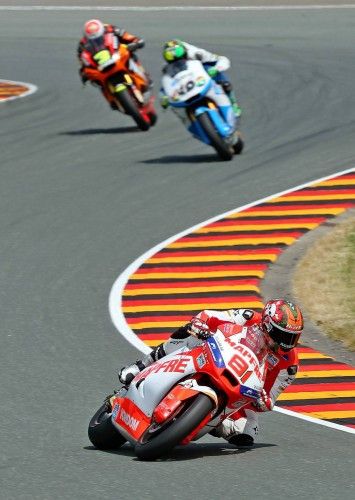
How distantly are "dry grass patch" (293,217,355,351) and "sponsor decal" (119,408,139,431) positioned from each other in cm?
418

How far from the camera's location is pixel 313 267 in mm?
16281

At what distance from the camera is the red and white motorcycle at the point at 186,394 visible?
9.48m

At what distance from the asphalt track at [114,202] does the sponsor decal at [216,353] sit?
691 millimetres

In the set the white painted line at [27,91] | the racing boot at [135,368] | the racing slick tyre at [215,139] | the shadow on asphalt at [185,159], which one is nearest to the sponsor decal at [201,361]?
the racing boot at [135,368]

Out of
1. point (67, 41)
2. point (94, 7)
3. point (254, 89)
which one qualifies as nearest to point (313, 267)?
point (254, 89)

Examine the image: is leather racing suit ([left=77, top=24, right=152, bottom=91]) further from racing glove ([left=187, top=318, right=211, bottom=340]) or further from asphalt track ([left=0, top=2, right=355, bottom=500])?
racing glove ([left=187, top=318, right=211, bottom=340])

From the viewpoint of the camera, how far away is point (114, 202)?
63.4 feet

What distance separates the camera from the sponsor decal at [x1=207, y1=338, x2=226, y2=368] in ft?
32.0

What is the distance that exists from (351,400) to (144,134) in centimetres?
1268

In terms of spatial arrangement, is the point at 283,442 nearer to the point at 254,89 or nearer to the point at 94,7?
the point at 254,89

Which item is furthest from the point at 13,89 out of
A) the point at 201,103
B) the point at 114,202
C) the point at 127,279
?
the point at 127,279

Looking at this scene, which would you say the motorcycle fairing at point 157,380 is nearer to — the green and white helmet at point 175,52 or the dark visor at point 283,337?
the dark visor at point 283,337

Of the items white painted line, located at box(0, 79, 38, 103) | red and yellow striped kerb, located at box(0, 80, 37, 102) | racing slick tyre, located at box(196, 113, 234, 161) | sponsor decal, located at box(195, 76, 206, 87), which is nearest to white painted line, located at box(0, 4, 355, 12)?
white painted line, located at box(0, 79, 38, 103)

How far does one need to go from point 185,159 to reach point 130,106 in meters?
1.82
